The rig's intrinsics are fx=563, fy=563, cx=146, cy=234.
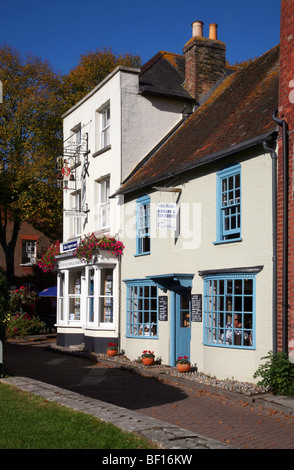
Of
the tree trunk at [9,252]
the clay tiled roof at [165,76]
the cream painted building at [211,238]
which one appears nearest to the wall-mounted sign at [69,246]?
the cream painted building at [211,238]

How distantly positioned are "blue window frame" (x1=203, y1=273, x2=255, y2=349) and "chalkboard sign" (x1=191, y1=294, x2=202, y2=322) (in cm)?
26

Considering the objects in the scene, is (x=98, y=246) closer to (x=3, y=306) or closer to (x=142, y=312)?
(x=142, y=312)

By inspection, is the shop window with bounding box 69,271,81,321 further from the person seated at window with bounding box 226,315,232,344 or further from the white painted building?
the person seated at window with bounding box 226,315,232,344

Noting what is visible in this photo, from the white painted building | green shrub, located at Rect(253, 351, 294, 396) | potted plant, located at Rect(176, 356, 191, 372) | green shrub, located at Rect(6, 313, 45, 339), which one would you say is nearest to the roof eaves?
the white painted building

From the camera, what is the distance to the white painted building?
19656 mm

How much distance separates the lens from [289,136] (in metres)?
11.9

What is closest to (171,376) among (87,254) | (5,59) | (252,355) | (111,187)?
(252,355)

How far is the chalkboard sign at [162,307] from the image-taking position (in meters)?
16.4

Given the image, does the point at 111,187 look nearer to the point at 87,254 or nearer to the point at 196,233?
the point at 87,254

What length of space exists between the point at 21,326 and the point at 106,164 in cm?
1114

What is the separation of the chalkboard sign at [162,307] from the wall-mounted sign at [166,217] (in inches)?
90.5

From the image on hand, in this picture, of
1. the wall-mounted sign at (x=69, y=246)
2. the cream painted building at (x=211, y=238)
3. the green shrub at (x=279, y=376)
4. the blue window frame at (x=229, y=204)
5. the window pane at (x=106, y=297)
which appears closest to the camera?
the green shrub at (x=279, y=376)

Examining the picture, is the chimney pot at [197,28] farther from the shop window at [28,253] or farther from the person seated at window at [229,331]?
the shop window at [28,253]
